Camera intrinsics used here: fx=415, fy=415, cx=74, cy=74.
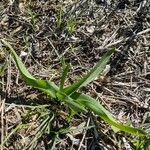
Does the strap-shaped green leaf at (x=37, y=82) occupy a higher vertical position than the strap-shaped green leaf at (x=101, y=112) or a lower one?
higher

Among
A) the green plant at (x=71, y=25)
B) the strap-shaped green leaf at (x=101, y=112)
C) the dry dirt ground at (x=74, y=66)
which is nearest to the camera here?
the strap-shaped green leaf at (x=101, y=112)

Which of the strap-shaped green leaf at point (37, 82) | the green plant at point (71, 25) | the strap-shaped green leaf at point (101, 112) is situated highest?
the green plant at point (71, 25)

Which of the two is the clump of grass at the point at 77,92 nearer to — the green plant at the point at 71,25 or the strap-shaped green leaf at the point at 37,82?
the strap-shaped green leaf at the point at 37,82

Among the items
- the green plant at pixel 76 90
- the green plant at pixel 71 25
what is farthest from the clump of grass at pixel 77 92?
the green plant at pixel 71 25

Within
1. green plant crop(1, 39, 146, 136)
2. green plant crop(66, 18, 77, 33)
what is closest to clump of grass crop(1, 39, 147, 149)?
green plant crop(1, 39, 146, 136)

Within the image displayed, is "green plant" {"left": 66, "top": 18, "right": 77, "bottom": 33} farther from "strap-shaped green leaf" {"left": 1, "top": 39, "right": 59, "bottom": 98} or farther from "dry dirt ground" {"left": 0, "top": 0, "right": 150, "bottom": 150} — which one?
"strap-shaped green leaf" {"left": 1, "top": 39, "right": 59, "bottom": 98}
